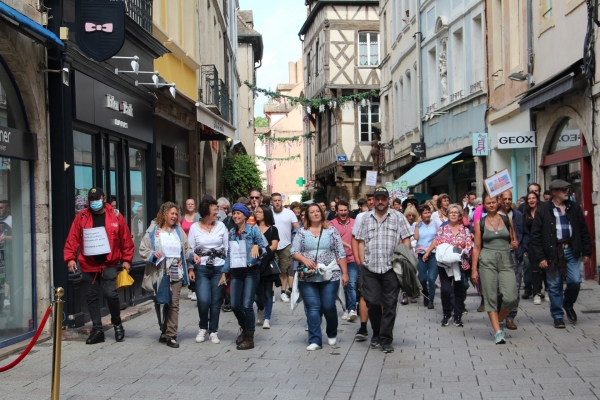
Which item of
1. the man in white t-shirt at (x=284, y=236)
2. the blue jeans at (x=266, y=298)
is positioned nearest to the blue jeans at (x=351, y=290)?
the blue jeans at (x=266, y=298)

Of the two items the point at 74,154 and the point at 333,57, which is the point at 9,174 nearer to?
the point at 74,154

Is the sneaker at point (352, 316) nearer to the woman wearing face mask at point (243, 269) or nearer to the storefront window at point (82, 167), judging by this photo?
the woman wearing face mask at point (243, 269)

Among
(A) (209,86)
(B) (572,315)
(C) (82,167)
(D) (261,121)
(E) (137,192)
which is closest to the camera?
(B) (572,315)

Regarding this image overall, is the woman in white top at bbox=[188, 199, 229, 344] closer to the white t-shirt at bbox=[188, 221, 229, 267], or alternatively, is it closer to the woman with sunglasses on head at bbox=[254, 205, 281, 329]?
the white t-shirt at bbox=[188, 221, 229, 267]

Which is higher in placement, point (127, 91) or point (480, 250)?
point (127, 91)

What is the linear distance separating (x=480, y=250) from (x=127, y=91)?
6.32 metres

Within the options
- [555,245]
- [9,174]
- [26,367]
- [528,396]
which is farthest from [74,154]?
[528,396]

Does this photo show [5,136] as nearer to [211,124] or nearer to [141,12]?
[141,12]

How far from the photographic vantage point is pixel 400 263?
8.95 metres

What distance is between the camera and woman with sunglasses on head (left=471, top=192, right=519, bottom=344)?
9.25 metres

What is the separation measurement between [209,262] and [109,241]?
1.15 m

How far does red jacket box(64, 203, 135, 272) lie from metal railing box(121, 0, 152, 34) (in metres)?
4.40

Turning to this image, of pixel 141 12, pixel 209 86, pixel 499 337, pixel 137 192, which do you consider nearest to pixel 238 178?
pixel 209 86

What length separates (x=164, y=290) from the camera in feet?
31.0
